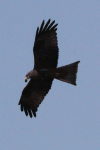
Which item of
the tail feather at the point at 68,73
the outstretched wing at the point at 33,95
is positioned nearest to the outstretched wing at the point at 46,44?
the tail feather at the point at 68,73

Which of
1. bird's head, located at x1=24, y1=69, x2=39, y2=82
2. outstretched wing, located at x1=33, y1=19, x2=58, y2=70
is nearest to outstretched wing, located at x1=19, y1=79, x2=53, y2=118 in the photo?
bird's head, located at x1=24, y1=69, x2=39, y2=82

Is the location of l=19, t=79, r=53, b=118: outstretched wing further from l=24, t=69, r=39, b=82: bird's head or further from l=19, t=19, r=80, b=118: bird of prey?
l=24, t=69, r=39, b=82: bird's head

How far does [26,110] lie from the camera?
11180 mm

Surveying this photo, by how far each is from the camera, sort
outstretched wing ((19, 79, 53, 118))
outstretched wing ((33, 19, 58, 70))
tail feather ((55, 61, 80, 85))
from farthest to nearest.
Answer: outstretched wing ((19, 79, 53, 118))
tail feather ((55, 61, 80, 85))
outstretched wing ((33, 19, 58, 70))

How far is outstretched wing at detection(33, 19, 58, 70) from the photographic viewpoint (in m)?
10.2

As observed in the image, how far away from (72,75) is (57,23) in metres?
1.63

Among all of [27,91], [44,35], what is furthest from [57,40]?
[27,91]

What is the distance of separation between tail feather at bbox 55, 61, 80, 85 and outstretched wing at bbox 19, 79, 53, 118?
1.84ft

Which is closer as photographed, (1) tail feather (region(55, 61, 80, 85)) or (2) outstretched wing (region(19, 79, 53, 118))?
(1) tail feather (region(55, 61, 80, 85))

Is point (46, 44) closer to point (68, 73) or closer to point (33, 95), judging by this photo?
point (68, 73)

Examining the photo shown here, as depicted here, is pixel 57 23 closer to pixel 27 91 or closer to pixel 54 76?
pixel 54 76

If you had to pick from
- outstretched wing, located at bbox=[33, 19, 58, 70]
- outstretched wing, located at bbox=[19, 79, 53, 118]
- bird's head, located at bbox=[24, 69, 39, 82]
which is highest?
outstretched wing, located at bbox=[33, 19, 58, 70]

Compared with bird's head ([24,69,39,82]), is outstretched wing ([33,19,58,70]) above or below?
above

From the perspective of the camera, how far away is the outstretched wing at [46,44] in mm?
10219
